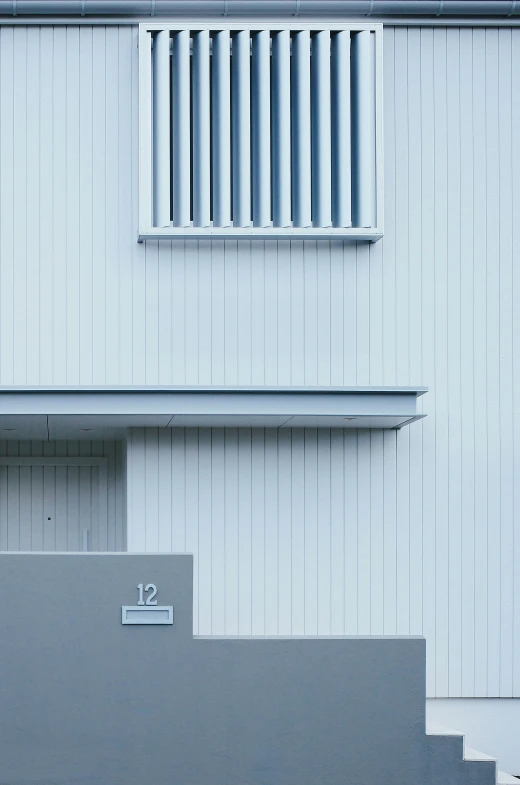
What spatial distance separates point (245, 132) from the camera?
39.2 ft

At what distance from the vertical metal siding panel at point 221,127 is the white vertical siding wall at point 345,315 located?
2.03ft

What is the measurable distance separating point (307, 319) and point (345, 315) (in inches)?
18.5

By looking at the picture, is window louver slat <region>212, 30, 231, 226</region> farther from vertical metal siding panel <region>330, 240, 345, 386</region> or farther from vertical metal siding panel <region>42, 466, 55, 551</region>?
vertical metal siding panel <region>42, 466, 55, 551</region>

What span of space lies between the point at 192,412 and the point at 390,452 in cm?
279

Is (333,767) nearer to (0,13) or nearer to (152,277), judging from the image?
(152,277)

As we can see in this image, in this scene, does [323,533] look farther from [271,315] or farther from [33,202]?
[33,202]

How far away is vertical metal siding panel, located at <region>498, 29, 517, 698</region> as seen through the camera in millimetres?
11703

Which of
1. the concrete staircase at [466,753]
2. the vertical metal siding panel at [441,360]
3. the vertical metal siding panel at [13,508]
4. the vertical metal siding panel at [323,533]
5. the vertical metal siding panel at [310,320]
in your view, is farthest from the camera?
the vertical metal siding panel at [13,508]

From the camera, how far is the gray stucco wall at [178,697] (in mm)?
9289

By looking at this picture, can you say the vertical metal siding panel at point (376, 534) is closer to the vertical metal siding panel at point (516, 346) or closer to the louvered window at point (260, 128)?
the vertical metal siding panel at point (516, 346)

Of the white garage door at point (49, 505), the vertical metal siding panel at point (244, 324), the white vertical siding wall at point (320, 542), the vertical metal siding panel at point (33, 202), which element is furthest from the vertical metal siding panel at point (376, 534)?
the vertical metal siding panel at point (33, 202)

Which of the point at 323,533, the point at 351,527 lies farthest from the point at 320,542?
the point at 351,527

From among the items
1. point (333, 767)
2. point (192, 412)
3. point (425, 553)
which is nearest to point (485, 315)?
point (425, 553)

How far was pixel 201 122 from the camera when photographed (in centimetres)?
1193
